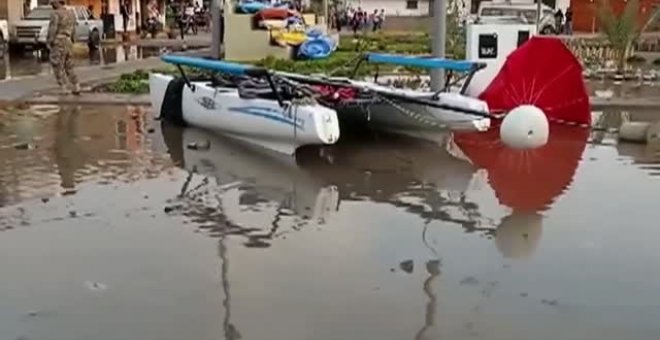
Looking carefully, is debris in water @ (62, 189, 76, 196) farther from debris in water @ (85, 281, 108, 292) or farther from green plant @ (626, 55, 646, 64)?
green plant @ (626, 55, 646, 64)

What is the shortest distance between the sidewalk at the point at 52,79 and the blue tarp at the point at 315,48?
3.75 meters

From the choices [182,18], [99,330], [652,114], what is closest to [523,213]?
[99,330]

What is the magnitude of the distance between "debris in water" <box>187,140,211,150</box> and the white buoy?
12.4 feet

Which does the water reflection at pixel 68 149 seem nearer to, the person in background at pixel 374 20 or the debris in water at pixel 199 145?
the debris in water at pixel 199 145

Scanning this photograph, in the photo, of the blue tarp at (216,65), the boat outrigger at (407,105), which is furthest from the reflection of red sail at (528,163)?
the blue tarp at (216,65)

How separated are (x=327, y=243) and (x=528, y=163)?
4.50 m

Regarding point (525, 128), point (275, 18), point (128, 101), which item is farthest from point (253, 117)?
point (275, 18)

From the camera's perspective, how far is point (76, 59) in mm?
31188

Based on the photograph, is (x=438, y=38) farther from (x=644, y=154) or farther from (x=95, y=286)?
(x=95, y=286)

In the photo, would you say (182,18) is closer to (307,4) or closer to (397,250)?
(307,4)

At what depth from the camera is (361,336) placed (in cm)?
597

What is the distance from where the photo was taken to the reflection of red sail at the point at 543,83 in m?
13.5

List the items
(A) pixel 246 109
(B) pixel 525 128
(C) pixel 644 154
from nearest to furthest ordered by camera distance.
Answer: (B) pixel 525 128 < (C) pixel 644 154 < (A) pixel 246 109

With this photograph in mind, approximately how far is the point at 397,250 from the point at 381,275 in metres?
0.73
